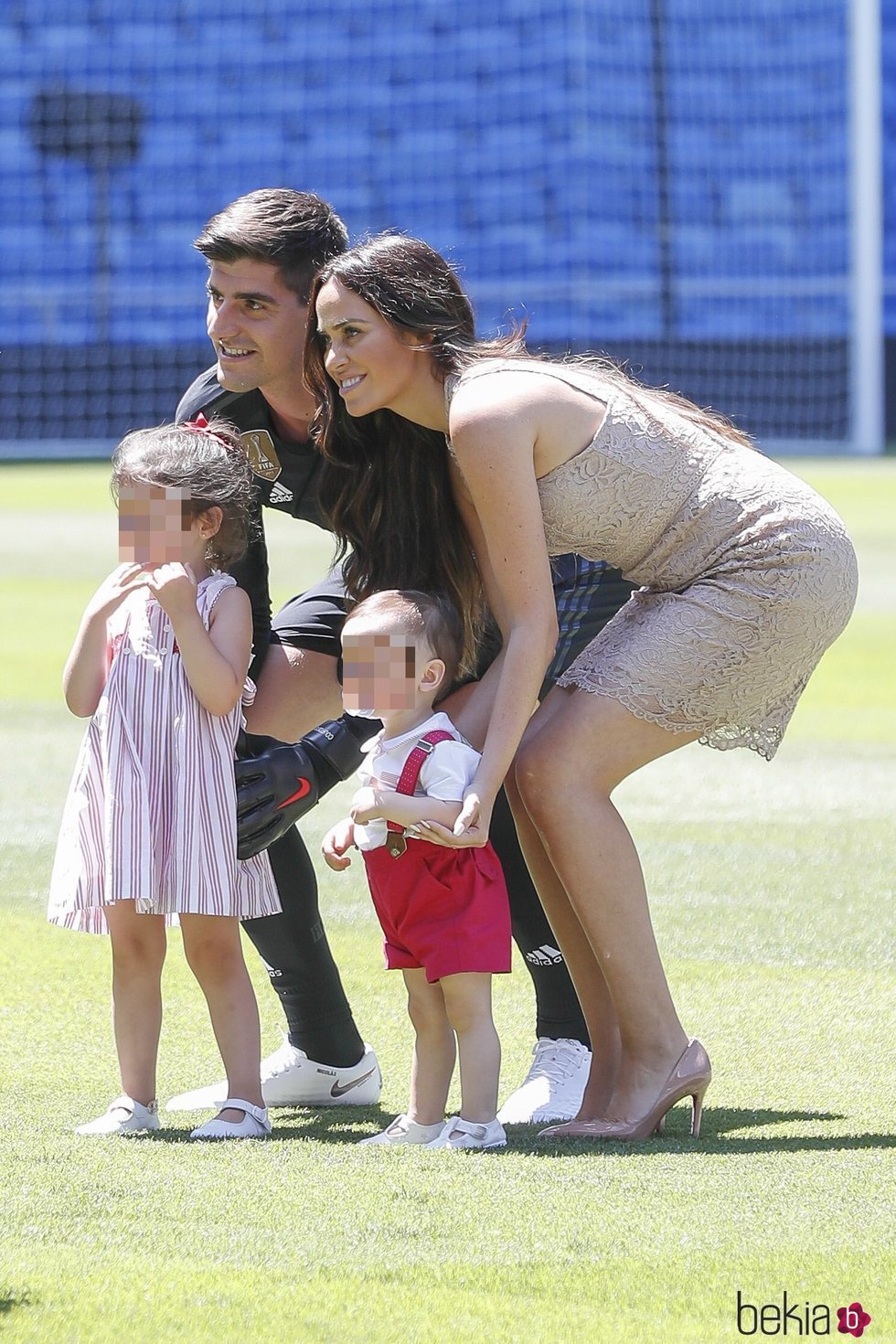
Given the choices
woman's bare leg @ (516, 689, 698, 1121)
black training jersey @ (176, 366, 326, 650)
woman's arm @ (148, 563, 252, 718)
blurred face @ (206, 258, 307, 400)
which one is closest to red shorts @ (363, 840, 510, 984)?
woman's bare leg @ (516, 689, 698, 1121)

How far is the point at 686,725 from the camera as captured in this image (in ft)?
10.5

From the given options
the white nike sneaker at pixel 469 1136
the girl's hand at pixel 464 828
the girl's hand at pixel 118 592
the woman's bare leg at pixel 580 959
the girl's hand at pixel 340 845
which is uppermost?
the girl's hand at pixel 118 592

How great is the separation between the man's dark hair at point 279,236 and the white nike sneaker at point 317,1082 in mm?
1416

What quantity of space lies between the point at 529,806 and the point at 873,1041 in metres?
1.00

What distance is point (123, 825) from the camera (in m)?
3.11

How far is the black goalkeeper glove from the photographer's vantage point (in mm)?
3256

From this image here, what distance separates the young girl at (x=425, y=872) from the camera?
118 inches

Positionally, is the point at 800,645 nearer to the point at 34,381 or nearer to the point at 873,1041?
the point at 873,1041

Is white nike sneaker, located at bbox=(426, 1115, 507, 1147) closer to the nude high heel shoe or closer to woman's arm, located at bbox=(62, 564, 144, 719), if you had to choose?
the nude high heel shoe

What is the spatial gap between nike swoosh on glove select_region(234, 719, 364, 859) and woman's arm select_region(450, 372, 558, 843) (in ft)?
1.40

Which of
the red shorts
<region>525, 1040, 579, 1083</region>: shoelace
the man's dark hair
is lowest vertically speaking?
<region>525, 1040, 579, 1083</region>: shoelace

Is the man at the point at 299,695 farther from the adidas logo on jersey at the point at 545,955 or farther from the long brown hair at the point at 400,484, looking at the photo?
the long brown hair at the point at 400,484

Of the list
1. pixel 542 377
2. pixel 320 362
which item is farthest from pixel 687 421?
pixel 320 362

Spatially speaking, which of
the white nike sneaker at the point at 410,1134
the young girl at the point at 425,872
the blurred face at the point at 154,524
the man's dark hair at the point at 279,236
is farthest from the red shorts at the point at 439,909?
the man's dark hair at the point at 279,236
